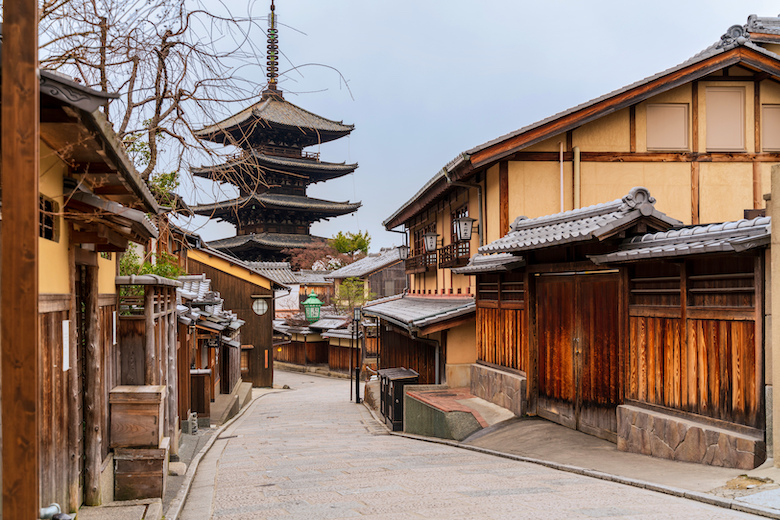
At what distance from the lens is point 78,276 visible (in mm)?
6641

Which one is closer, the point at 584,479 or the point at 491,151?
the point at 584,479

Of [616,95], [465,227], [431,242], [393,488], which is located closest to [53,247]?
[393,488]

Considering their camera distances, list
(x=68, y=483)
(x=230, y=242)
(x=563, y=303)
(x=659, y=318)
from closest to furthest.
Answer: (x=68, y=483), (x=659, y=318), (x=563, y=303), (x=230, y=242)

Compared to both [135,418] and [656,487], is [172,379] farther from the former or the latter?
[656,487]

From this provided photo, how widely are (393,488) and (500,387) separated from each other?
5883 millimetres

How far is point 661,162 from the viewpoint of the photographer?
14844 millimetres

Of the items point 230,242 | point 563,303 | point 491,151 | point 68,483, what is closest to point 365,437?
point 563,303

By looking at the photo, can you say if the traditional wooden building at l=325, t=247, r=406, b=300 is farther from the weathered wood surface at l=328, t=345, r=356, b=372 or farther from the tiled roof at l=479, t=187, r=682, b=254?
the tiled roof at l=479, t=187, r=682, b=254

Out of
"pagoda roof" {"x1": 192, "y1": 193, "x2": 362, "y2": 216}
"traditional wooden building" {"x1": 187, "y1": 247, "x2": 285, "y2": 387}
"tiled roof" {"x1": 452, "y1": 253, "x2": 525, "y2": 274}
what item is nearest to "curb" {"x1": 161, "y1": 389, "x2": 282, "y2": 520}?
"tiled roof" {"x1": 452, "y1": 253, "x2": 525, "y2": 274}

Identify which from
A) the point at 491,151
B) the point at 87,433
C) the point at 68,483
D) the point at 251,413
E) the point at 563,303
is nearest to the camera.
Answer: the point at 68,483

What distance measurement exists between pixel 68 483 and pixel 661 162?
1359cm

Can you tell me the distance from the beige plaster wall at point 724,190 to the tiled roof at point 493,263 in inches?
201

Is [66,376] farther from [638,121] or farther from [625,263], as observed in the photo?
[638,121]

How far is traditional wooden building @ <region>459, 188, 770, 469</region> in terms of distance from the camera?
7.13 metres
